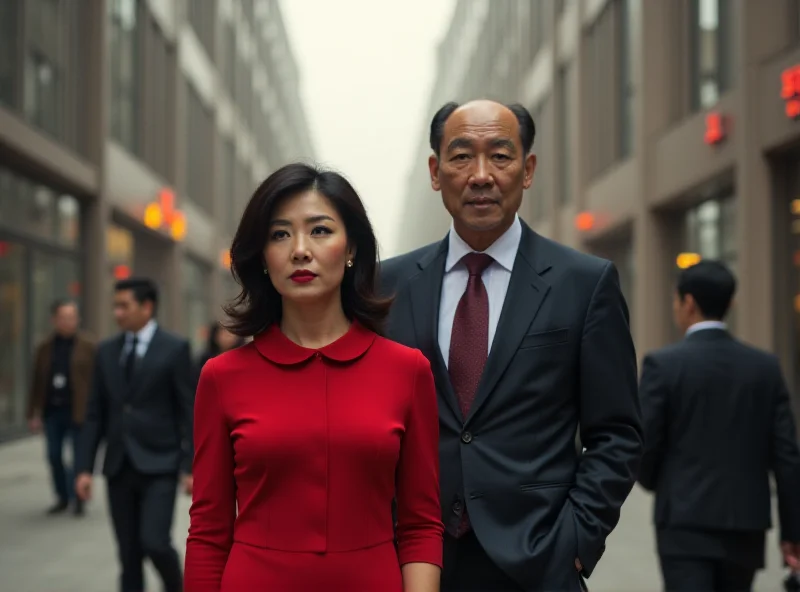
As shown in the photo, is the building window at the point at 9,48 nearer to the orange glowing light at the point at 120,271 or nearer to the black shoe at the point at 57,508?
the black shoe at the point at 57,508

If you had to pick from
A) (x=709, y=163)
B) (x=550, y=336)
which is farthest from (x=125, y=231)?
(x=550, y=336)

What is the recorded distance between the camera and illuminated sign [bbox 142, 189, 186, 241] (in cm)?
2419

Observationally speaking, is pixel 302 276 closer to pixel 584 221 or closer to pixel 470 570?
pixel 470 570

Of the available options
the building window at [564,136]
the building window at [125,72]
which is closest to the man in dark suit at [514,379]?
the building window at [125,72]

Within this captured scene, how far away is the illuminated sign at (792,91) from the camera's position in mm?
11695

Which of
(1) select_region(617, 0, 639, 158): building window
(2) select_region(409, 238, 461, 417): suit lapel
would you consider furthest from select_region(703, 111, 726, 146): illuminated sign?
(2) select_region(409, 238, 461, 417): suit lapel

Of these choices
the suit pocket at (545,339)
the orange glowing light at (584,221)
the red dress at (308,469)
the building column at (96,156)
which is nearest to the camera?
the red dress at (308,469)

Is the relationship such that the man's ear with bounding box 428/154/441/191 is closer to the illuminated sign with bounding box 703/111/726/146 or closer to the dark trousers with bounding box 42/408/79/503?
the dark trousers with bounding box 42/408/79/503

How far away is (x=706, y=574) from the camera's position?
4.70 metres

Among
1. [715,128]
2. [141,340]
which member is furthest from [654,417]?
[715,128]

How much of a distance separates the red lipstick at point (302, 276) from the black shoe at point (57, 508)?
877 centimetres

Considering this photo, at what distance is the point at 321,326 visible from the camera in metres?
2.69

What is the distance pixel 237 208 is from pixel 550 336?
42.5 metres

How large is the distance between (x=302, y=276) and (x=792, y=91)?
10.4 metres
